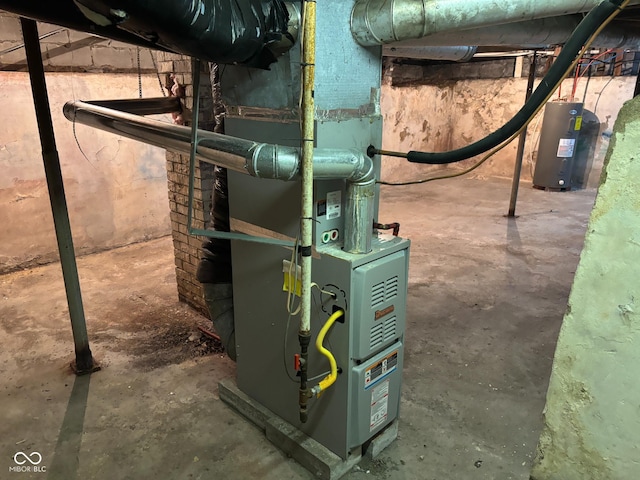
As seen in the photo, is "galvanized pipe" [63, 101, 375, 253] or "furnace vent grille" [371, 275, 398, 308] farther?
"furnace vent grille" [371, 275, 398, 308]

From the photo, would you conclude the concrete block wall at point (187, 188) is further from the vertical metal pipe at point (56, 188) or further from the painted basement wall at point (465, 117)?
the painted basement wall at point (465, 117)

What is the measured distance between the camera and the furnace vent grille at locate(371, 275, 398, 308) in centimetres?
170

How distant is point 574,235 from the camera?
478cm

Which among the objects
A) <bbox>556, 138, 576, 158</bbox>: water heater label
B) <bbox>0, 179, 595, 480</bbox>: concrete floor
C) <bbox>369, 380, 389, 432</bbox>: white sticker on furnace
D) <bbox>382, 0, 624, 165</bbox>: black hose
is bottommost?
<bbox>0, 179, 595, 480</bbox>: concrete floor

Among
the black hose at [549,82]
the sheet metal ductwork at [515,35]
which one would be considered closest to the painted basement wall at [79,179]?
the sheet metal ductwork at [515,35]

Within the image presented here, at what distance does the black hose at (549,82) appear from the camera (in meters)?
1.13

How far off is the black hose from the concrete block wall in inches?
58.8

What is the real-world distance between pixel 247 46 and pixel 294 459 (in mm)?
1598

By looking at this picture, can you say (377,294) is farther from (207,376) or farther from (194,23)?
(207,376)

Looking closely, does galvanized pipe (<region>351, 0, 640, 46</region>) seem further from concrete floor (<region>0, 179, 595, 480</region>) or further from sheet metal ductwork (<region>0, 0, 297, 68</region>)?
concrete floor (<region>0, 179, 595, 480</region>)

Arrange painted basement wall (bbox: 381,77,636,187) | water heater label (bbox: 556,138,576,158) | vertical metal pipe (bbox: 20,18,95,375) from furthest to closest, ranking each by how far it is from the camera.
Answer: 1. painted basement wall (bbox: 381,77,636,187)
2. water heater label (bbox: 556,138,576,158)
3. vertical metal pipe (bbox: 20,18,95,375)

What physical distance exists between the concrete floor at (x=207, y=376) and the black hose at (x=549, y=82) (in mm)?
1282

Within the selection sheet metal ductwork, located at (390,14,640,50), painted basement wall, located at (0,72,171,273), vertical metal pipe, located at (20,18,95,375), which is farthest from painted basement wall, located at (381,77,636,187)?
A: vertical metal pipe, located at (20,18,95,375)

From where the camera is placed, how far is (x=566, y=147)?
20.8 ft
